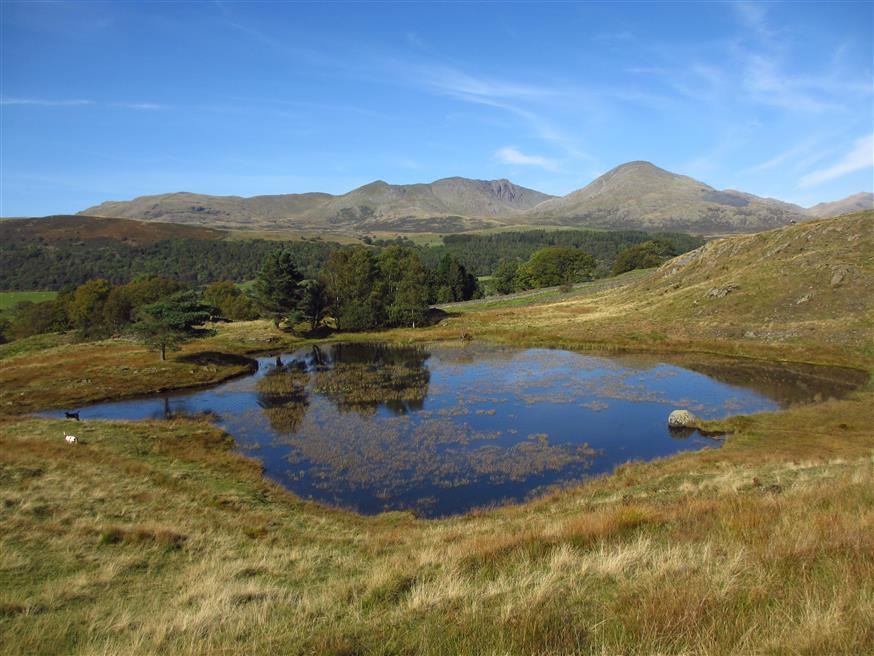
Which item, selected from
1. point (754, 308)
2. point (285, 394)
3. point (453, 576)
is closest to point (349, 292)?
point (285, 394)

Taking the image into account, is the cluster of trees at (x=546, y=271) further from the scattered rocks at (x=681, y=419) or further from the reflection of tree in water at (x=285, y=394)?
the scattered rocks at (x=681, y=419)

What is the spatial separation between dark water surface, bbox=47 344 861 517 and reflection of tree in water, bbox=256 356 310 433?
0.18 metres

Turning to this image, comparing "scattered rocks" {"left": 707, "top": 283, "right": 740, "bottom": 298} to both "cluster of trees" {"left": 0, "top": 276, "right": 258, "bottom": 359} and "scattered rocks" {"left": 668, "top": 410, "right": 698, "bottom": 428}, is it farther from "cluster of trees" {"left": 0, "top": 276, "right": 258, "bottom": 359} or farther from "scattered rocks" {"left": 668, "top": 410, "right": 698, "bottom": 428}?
"cluster of trees" {"left": 0, "top": 276, "right": 258, "bottom": 359}

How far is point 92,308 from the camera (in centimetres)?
10506

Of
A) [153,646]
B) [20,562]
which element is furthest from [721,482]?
[20,562]

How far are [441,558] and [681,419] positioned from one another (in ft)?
99.1

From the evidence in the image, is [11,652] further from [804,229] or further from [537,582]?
[804,229]

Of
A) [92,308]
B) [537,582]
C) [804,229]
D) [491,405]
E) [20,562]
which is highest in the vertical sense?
[804,229]

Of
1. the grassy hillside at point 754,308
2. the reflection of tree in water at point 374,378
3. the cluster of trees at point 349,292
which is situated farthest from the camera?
the cluster of trees at point 349,292

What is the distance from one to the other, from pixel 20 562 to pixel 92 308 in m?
111

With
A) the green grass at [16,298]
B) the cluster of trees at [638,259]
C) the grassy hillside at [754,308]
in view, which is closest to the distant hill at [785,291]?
the grassy hillside at [754,308]

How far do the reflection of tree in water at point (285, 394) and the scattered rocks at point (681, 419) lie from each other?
27.1m

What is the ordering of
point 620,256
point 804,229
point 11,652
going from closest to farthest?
point 11,652, point 804,229, point 620,256

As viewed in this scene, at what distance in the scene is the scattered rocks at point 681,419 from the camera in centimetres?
3550
